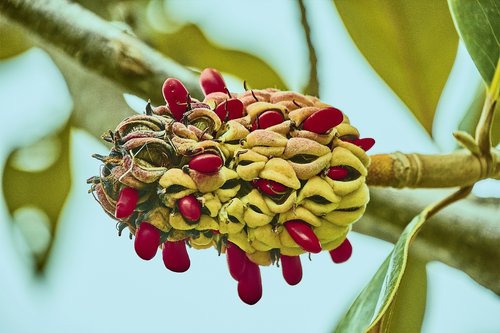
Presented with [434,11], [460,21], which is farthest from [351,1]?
[460,21]

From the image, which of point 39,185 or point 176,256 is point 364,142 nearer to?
point 176,256

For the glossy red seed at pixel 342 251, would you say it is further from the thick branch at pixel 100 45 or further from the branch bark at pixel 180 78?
the thick branch at pixel 100 45

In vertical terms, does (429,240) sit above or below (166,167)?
below

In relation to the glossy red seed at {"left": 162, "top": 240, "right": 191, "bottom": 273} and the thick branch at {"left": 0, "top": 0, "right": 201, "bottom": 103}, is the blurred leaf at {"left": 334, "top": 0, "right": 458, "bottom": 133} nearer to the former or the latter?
the thick branch at {"left": 0, "top": 0, "right": 201, "bottom": 103}

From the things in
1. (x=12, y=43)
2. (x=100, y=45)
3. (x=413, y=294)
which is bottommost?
(x=12, y=43)

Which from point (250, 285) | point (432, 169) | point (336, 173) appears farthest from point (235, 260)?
point (432, 169)

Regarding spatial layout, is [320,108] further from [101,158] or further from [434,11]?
[434,11]
